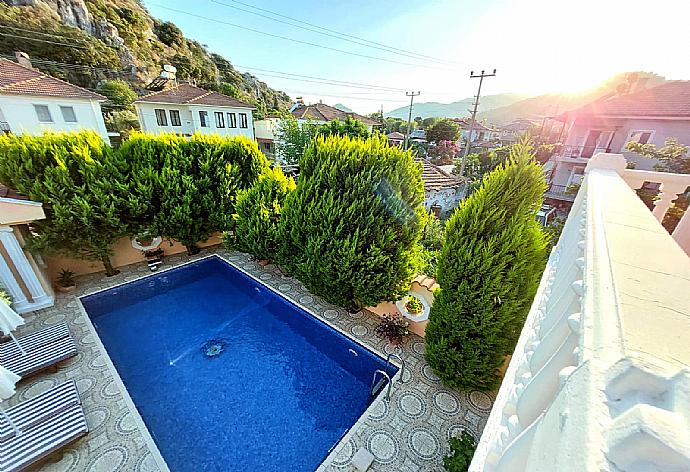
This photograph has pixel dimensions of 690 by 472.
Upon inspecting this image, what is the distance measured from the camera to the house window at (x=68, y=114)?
62.2ft

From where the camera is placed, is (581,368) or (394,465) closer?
(581,368)

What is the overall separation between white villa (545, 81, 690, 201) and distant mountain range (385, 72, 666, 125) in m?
2.58

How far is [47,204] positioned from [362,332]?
8772 millimetres

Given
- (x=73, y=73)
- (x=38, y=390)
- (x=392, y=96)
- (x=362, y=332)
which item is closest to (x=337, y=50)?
(x=392, y=96)

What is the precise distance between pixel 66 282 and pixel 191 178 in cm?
455

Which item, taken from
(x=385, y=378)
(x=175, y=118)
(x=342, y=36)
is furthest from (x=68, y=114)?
(x=385, y=378)

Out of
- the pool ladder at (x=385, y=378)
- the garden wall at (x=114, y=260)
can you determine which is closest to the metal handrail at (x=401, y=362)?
the pool ladder at (x=385, y=378)

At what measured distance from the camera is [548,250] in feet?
16.4

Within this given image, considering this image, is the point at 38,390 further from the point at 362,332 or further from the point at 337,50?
the point at 337,50

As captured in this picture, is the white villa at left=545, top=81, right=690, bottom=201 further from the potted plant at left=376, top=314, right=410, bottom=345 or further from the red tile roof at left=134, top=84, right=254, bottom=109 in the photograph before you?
the red tile roof at left=134, top=84, right=254, bottom=109

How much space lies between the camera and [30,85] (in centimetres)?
1770

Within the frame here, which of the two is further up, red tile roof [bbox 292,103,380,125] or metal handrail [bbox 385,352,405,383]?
red tile roof [bbox 292,103,380,125]

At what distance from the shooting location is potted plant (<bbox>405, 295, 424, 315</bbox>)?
7.12m

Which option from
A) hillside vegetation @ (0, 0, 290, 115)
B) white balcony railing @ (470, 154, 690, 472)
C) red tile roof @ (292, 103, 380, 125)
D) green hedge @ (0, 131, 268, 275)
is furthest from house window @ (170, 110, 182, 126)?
white balcony railing @ (470, 154, 690, 472)
